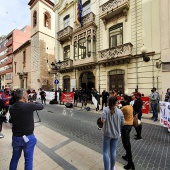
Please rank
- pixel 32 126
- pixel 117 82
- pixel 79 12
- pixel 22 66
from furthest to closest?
pixel 22 66, pixel 79 12, pixel 117 82, pixel 32 126

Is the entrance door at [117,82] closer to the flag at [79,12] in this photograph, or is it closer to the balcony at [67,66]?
the balcony at [67,66]

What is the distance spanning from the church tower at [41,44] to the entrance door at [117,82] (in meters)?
16.3

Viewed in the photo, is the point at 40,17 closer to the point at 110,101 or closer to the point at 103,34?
the point at 103,34

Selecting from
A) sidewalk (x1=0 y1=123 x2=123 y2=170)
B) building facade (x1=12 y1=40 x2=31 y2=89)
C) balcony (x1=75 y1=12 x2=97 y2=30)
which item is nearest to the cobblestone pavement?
sidewalk (x1=0 y1=123 x2=123 y2=170)

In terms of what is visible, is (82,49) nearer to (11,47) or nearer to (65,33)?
(65,33)

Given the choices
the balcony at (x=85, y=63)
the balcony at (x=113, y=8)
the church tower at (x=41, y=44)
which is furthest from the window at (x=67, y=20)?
the church tower at (x=41, y=44)

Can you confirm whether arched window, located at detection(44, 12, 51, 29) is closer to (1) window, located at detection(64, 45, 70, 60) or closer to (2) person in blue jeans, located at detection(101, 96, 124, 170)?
(1) window, located at detection(64, 45, 70, 60)

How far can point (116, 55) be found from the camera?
41.9 feet

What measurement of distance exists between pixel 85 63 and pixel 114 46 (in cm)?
380

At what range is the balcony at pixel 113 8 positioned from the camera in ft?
41.0

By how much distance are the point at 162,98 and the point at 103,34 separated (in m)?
9.00

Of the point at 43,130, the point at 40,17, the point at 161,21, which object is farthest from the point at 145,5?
the point at 40,17

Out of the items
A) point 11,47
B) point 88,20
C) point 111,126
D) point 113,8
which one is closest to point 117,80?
point 113,8

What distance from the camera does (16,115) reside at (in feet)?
7.14
